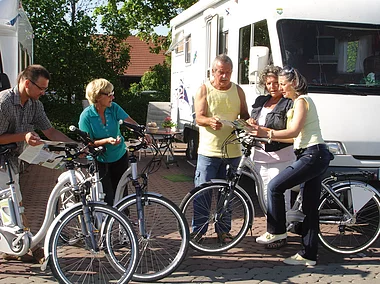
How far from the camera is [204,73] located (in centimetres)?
939

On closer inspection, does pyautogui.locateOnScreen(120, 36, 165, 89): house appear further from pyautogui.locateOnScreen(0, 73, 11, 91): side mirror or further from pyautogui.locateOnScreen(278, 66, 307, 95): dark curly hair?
pyautogui.locateOnScreen(278, 66, 307, 95): dark curly hair

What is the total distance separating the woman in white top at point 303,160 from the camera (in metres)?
4.97

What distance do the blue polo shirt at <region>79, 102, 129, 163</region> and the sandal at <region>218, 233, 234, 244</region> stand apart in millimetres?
1267

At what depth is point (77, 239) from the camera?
441 centimetres

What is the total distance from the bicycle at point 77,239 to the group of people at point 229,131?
0.30 m

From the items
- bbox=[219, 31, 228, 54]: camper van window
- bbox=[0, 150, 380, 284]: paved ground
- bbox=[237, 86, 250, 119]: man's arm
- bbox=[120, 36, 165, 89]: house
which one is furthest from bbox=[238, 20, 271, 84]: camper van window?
bbox=[120, 36, 165, 89]: house

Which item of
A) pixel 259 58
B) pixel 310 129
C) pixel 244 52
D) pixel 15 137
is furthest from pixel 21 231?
pixel 244 52

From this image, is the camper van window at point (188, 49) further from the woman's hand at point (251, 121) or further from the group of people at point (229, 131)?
the woman's hand at point (251, 121)

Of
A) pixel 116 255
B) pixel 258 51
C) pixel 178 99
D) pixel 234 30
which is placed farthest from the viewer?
pixel 178 99

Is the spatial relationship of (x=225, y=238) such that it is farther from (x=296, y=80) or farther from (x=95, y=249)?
(x=296, y=80)

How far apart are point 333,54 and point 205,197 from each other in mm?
2587

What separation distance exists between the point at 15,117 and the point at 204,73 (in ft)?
16.8

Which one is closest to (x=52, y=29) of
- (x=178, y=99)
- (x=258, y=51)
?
(x=178, y=99)

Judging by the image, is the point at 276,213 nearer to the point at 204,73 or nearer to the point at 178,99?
the point at 204,73
